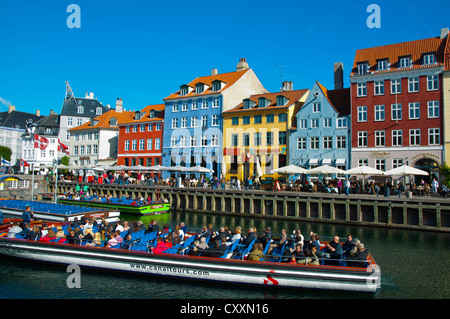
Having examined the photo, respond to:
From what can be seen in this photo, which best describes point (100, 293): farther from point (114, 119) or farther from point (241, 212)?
point (114, 119)

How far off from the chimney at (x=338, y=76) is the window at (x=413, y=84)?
1103cm

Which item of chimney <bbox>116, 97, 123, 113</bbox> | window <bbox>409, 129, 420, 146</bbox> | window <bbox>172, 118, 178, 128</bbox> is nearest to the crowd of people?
window <bbox>409, 129, 420, 146</bbox>

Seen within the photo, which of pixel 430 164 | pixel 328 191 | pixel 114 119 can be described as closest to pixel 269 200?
pixel 328 191

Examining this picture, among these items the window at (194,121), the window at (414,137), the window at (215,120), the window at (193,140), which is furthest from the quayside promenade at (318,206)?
the window at (194,121)

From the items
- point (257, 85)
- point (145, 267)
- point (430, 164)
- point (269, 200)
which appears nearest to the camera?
point (145, 267)

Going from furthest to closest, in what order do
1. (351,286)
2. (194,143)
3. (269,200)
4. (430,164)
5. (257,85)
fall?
(257,85)
(194,143)
(430,164)
(269,200)
(351,286)

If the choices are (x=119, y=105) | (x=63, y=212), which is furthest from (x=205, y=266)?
(x=119, y=105)

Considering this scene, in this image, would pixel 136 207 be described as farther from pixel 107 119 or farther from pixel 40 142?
pixel 107 119

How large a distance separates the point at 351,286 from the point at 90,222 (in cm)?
1407

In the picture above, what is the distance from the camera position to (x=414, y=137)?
3822cm

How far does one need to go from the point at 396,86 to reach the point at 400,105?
2156 mm

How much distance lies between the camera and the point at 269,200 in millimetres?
34938

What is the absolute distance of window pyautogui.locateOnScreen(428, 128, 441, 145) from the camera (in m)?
37.0

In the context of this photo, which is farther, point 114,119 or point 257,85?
point 114,119
